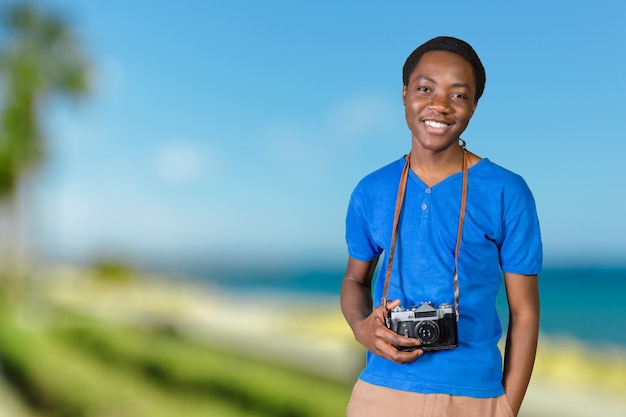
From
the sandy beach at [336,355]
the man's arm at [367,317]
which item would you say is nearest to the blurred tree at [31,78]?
the sandy beach at [336,355]

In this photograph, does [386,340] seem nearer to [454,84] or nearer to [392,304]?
[392,304]

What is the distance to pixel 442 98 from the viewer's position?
54.1 inches

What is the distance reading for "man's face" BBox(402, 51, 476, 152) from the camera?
1374 mm

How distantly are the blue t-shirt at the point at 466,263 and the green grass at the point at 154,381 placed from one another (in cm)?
520

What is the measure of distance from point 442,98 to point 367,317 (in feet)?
1.49

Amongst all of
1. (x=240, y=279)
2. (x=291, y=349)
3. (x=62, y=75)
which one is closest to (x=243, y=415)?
(x=291, y=349)

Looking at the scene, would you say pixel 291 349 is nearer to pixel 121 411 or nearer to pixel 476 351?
pixel 121 411

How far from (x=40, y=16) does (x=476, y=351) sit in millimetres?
14379

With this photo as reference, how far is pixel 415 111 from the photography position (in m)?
1.40

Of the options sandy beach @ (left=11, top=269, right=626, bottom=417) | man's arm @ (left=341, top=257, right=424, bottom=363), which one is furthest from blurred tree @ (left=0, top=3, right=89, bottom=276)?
man's arm @ (left=341, top=257, right=424, bottom=363)

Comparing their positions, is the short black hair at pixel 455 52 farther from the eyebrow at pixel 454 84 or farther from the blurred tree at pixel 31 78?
the blurred tree at pixel 31 78

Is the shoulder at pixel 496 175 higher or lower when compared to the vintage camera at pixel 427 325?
higher

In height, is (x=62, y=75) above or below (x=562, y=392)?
above

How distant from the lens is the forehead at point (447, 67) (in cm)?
138
